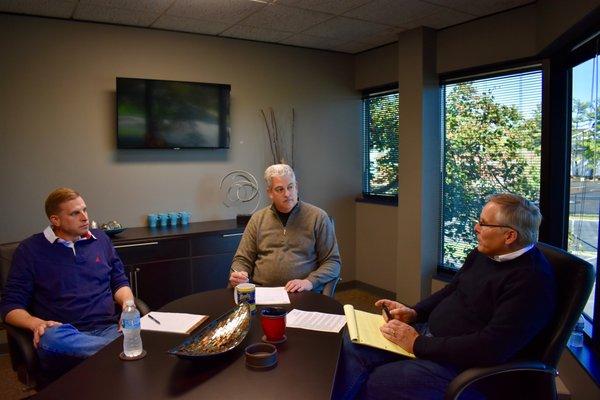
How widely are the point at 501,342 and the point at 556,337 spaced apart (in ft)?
0.62

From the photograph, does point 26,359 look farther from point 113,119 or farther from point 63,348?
point 113,119

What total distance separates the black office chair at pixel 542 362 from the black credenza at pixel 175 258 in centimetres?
246

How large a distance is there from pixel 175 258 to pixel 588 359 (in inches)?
108

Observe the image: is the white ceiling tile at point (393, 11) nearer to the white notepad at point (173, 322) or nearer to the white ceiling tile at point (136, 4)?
the white ceiling tile at point (136, 4)

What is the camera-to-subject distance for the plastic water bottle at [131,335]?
152cm

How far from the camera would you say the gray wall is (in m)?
3.38

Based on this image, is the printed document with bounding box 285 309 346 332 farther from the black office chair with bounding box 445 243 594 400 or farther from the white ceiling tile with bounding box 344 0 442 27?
the white ceiling tile with bounding box 344 0 442 27

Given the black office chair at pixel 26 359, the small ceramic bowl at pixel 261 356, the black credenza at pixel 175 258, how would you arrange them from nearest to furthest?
the small ceramic bowl at pixel 261 356, the black office chair at pixel 26 359, the black credenza at pixel 175 258

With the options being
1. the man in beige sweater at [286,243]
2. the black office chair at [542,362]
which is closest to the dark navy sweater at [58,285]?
the man in beige sweater at [286,243]

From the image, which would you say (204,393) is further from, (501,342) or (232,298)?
(501,342)

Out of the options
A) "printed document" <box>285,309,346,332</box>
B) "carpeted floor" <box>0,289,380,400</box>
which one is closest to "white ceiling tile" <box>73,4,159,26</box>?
"carpeted floor" <box>0,289,380,400</box>

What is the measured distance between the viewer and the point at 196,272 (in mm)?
3625

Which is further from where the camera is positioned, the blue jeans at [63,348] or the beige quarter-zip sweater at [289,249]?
the beige quarter-zip sweater at [289,249]

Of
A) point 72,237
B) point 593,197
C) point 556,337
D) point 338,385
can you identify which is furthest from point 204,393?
point 593,197
